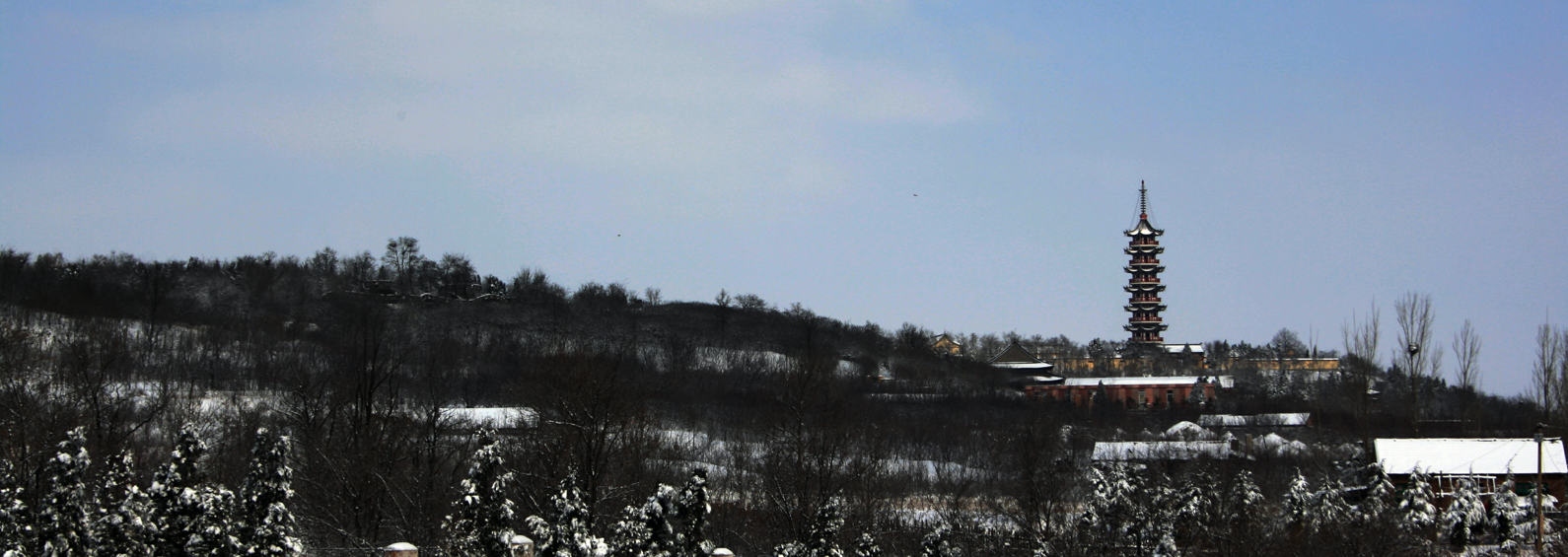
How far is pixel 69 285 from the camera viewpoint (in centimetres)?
9188

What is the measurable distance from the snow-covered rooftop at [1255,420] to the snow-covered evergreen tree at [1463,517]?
56125 millimetres

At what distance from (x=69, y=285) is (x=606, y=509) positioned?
8167 cm

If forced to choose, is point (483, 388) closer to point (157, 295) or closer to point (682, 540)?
point (157, 295)

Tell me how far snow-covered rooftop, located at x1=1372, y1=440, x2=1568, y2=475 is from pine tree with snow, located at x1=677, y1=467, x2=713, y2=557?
25.7 m

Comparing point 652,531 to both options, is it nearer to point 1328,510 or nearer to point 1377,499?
point 1328,510

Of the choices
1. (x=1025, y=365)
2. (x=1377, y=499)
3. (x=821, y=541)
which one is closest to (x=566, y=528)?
(x=821, y=541)

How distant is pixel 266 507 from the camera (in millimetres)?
11641

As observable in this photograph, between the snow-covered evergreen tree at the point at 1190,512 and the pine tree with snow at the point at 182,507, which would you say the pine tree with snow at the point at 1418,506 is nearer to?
the snow-covered evergreen tree at the point at 1190,512

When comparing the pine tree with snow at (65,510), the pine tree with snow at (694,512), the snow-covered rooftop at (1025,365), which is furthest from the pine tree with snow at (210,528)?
the snow-covered rooftop at (1025,365)

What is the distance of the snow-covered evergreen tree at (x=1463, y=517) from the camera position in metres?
22.8

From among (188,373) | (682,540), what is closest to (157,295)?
(188,373)

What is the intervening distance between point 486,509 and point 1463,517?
19.1 meters

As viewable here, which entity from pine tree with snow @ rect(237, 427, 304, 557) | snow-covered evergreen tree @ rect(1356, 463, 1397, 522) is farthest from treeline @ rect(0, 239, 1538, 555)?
snow-covered evergreen tree @ rect(1356, 463, 1397, 522)

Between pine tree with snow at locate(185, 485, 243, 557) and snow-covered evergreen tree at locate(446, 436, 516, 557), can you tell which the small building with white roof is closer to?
snow-covered evergreen tree at locate(446, 436, 516, 557)
